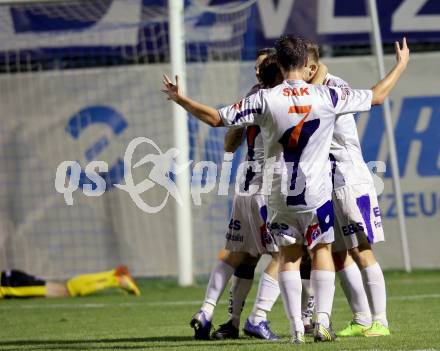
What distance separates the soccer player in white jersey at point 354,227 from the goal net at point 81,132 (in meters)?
7.26

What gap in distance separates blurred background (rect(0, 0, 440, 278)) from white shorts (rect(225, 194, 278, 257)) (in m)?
6.52

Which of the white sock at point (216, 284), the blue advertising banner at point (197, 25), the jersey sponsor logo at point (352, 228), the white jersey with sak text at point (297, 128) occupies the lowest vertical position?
the white sock at point (216, 284)

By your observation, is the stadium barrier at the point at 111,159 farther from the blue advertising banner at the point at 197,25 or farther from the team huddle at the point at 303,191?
the team huddle at the point at 303,191

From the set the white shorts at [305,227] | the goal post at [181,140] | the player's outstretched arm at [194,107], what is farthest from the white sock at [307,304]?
the goal post at [181,140]

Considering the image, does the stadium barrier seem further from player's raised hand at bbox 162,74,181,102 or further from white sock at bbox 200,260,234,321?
player's raised hand at bbox 162,74,181,102

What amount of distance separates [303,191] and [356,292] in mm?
1009

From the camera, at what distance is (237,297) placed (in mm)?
7457

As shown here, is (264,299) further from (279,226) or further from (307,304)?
(279,226)

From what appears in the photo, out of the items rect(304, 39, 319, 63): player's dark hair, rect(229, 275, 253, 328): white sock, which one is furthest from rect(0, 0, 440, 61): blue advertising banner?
rect(304, 39, 319, 63): player's dark hair

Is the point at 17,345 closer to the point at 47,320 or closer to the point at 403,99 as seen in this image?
the point at 47,320

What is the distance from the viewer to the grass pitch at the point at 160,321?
6520 millimetres

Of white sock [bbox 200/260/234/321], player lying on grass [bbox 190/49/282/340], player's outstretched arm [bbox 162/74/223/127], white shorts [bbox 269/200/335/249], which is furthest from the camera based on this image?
white sock [bbox 200/260/234/321]

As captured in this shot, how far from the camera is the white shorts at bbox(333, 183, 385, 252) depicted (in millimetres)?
6938

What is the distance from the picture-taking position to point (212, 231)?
542 inches
